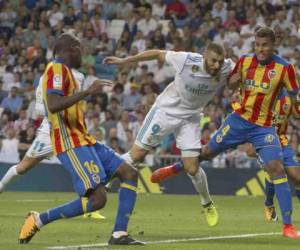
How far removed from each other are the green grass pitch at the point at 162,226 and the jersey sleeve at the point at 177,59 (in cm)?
194

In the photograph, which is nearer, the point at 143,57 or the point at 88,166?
the point at 88,166

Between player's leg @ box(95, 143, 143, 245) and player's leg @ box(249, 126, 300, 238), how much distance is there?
2.03 meters

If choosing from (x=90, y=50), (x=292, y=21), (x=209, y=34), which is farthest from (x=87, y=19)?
(x=292, y=21)

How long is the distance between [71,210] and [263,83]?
3.19 metres

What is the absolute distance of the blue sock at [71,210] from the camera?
1055 cm

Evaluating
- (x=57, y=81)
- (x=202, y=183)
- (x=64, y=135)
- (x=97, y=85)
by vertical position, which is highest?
(x=97, y=85)

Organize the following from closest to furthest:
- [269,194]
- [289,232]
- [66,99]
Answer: [66,99], [289,232], [269,194]

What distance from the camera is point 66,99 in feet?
33.8

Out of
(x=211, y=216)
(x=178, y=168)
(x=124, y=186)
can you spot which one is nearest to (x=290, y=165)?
(x=178, y=168)

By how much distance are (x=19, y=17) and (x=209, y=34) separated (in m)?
6.29

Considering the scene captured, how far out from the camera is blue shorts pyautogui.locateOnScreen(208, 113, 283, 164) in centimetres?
1245

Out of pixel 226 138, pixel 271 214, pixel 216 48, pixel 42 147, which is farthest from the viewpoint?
pixel 42 147

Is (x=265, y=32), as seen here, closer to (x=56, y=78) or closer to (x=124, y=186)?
(x=124, y=186)

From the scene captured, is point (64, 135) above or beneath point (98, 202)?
above
